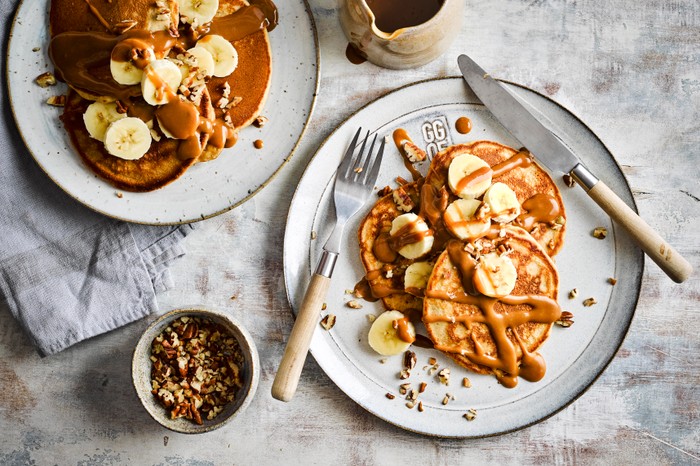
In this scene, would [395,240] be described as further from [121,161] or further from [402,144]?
[121,161]

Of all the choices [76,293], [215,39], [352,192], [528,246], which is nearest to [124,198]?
[76,293]

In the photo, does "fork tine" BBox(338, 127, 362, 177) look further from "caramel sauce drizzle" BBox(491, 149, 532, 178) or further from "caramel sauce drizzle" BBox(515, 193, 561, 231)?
"caramel sauce drizzle" BBox(515, 193, 561, 231)

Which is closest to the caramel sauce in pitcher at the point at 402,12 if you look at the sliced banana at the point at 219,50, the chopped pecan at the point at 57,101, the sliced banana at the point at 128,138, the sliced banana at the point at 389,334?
the sliced banana at the point at 219,50

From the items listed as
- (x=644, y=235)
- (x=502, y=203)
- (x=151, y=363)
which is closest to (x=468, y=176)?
(x=502, y=203)

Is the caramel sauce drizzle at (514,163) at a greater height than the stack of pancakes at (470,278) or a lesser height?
greater

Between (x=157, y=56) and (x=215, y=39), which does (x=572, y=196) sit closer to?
(x=215, y=39)

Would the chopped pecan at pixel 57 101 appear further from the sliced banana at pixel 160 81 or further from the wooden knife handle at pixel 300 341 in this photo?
the wooden knife handle at pixel 300 341
